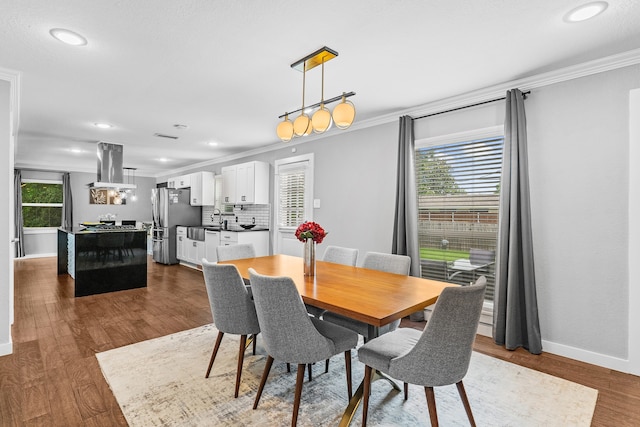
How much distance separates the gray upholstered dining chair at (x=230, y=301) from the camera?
2156 millimetres

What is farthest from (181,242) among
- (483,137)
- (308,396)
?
(483,137)

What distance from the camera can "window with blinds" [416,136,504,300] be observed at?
11.1 feet

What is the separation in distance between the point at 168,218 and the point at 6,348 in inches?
188

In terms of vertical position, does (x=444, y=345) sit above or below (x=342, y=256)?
below

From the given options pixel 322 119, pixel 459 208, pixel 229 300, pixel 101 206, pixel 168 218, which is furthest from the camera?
pixel 101 206

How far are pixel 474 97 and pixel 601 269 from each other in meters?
1.95

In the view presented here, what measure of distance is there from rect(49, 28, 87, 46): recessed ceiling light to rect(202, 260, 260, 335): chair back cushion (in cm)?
181

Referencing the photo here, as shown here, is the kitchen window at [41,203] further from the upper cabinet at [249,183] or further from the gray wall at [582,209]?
the gray wall at [582,209]

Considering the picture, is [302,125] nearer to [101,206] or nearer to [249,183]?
[249,183]

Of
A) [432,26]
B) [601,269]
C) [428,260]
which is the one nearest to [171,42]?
[432,26]

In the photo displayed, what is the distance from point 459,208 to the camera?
143 inches

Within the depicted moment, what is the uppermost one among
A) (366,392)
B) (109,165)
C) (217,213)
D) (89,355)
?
(109,165)

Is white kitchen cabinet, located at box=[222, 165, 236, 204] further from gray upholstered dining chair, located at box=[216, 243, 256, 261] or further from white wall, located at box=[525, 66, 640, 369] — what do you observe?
white wall, located at box=[525, 66, 640, 369]

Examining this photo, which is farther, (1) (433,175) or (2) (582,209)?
(1) (433,175)
